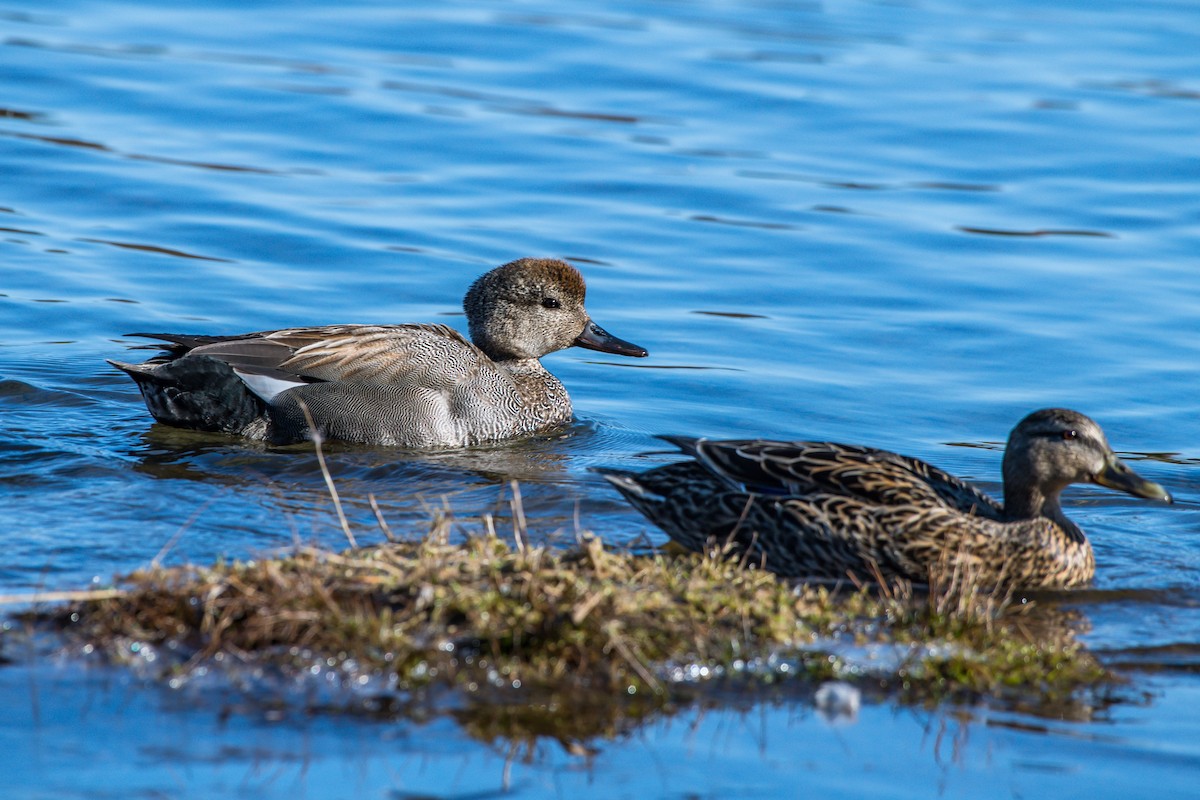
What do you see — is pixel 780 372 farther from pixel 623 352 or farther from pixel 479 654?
pixel 479 654

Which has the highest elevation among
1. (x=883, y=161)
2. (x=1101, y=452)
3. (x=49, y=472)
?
(x=883, y=161)

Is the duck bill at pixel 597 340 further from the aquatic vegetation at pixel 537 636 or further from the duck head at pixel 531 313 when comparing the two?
the aquatic vegetation at pixel 537 636

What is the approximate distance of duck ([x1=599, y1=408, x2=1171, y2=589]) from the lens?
657 cm

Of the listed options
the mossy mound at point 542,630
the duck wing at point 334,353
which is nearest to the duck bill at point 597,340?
the duck wing at point 334,353

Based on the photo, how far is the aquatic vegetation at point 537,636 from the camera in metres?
5.06

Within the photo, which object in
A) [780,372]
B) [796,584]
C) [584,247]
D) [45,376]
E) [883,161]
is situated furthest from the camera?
[883,161]

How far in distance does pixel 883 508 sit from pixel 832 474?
0.26 m

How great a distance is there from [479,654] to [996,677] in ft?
5.53

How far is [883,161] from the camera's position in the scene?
50.3 feet

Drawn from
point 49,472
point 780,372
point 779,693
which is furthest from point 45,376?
point 779,693

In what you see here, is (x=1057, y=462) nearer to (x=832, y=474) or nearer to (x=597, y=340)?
(x=832, y=474)

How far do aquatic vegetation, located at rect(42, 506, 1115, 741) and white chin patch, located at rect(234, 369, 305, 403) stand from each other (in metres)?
3.38

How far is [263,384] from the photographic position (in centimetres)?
890

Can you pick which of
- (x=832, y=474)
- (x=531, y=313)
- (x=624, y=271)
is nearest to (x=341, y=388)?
(x=531, y=313)
